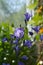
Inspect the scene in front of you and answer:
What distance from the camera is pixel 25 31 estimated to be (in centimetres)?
161

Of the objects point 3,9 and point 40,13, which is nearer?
point 40,13

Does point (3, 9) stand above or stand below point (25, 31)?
above

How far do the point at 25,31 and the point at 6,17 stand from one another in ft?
0.97

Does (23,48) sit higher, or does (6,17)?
(6,17)

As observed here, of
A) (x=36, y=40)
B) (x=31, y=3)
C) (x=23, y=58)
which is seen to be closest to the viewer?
(x=23, y=58)

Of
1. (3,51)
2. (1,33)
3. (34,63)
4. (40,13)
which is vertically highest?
(40,13)

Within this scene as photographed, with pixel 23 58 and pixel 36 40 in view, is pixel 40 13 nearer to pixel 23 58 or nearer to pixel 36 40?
pixel 36 40

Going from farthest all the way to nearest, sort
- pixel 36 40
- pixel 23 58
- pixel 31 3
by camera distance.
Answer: pixel 31 3 < pixel 36 40 < pixel 23 58

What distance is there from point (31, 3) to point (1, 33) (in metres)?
0.36

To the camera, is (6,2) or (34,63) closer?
(34,63)

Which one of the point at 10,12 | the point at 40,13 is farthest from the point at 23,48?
the point at 10,12

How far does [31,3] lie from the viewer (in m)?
1.74

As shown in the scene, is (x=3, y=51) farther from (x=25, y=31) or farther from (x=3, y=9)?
(x=3, y=9)

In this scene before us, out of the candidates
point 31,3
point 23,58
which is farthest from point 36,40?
point 31,3
